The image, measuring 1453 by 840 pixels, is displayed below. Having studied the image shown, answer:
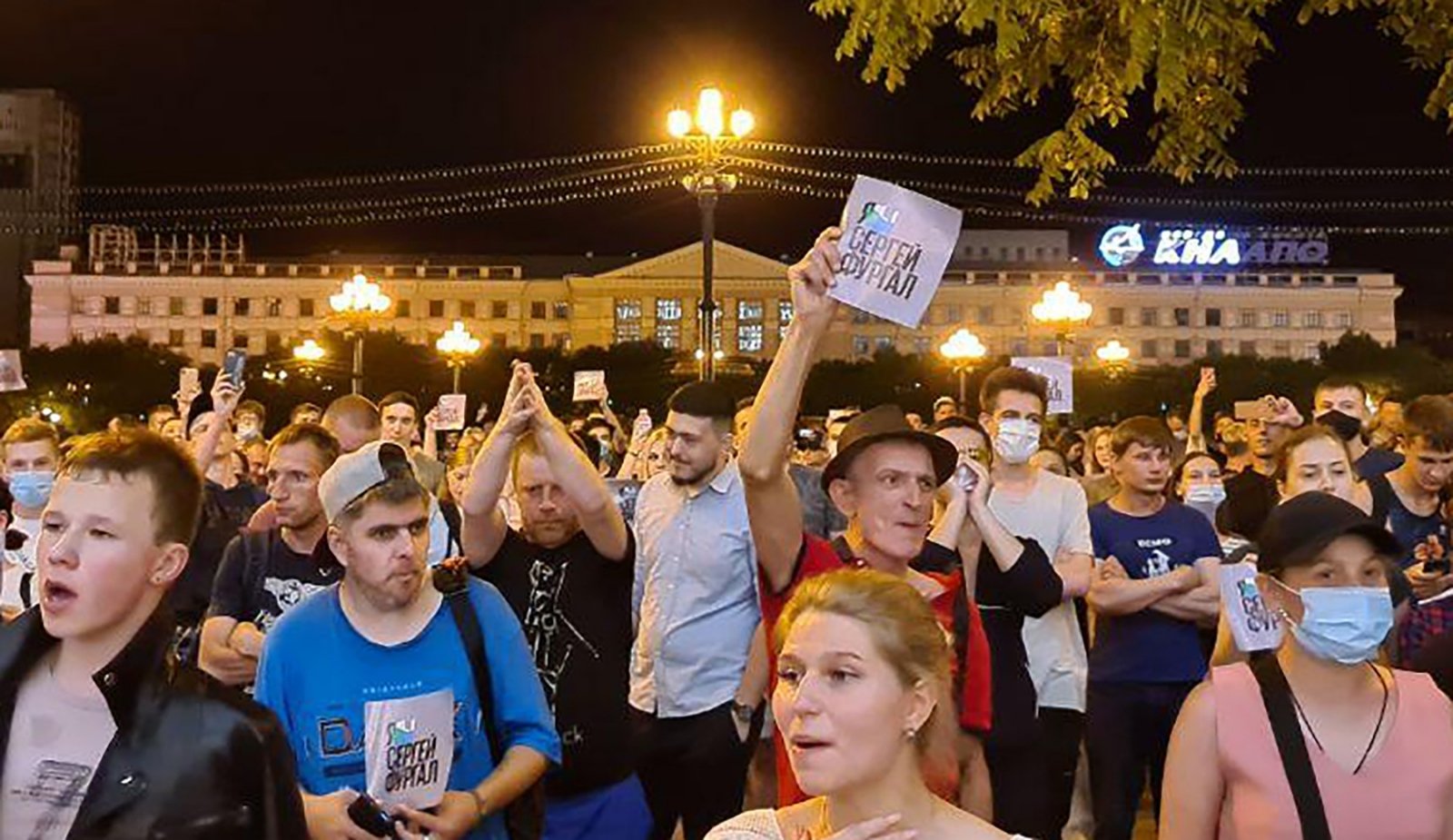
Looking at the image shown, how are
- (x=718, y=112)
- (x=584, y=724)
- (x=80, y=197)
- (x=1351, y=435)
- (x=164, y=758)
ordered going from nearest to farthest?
(x=164, y=758)
(x=584, y=724)
(x=1351, y=435)
(x=718, y=112)
(x=80, y=197)

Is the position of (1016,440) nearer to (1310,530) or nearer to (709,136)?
(1310,530)

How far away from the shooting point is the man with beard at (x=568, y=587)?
4867 millimetres

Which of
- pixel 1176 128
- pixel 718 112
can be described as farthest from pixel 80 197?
pixel 1176 128

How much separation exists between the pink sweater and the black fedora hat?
3.78ft

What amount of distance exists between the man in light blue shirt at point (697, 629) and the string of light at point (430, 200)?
36.9 metres

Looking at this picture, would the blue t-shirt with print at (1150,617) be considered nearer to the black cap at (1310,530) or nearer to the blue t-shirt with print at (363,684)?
the black cap at (1310,530)

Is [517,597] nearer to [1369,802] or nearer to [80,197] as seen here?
[1369,802]

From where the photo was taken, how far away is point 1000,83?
817 centimetres

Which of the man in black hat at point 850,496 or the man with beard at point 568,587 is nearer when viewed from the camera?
the man in black hat at point 850,496

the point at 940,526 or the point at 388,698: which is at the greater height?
the point at 940,526

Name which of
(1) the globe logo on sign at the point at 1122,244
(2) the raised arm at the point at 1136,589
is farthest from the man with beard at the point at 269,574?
(1) the globe logo on sign at the point at 1122,244

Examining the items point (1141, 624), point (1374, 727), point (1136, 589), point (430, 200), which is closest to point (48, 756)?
point (1374, 727)

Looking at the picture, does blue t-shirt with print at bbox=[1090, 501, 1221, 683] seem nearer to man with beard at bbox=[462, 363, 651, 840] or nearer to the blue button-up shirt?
the blue button-up shirt

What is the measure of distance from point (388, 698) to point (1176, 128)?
6200 millimetres
